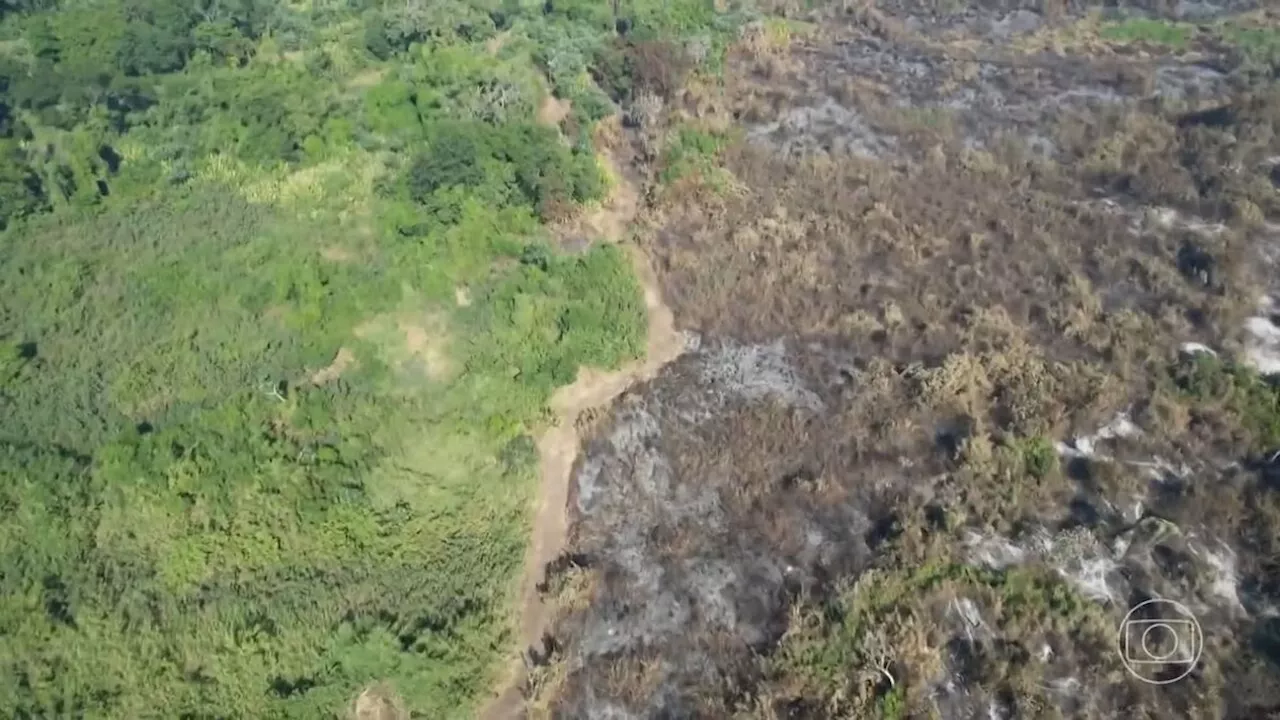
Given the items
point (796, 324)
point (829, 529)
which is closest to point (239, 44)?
point (796, 324)

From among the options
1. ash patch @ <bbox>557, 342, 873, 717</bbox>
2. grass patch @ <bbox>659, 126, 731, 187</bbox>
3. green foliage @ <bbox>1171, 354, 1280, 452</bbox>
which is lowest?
ash patch @ <bbox>557, 342, 873, 717</bbox>

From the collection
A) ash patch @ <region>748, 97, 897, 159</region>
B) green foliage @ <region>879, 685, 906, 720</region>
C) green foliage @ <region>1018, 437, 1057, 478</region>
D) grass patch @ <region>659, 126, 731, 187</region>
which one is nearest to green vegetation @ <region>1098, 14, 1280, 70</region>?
ash patch @ <region>748, 97, 897, 159</region>

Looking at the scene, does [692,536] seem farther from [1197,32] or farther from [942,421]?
[1197,32]

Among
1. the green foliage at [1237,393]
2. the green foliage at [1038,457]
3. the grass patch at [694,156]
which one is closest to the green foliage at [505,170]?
the grass patch at [694,156]

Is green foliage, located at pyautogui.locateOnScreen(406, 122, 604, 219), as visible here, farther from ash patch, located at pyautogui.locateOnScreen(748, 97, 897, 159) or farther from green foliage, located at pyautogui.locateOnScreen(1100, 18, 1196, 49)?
green foliage, located at pyautogui.locateOnScreen(1100, 18, 1196, 49)

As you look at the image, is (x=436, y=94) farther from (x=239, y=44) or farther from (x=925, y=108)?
(x=925, y=108)

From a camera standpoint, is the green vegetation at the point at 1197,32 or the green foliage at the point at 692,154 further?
the green vegetation at the point at 1197,32

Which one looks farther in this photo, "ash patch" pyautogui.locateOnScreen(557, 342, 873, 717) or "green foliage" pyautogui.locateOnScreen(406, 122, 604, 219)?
"green foliage" pyautogui.locateOnScreen(406, 122, 604, 219)

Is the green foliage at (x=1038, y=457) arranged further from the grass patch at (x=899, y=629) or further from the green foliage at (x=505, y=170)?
the green foliage at (x=505, y=170)
